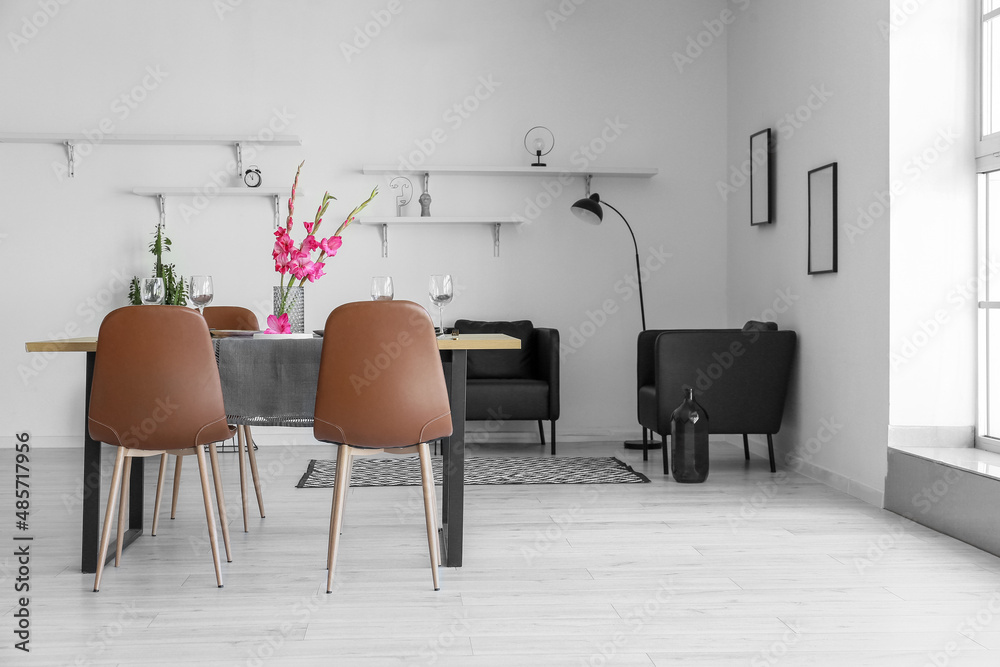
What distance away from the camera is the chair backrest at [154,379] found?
2506mm

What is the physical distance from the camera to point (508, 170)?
538cm

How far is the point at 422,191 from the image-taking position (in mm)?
5512

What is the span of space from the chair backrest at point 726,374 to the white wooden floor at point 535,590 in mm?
671

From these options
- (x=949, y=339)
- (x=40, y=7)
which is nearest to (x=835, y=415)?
(x=949, y=339)

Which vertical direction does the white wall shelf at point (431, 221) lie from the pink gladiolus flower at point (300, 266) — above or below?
above

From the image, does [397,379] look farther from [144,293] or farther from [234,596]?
[144,293]

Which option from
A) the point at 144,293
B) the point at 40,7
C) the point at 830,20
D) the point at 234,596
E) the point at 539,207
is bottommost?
the point at 234,596

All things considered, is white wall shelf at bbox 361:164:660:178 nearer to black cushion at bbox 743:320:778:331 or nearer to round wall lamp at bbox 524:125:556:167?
round wall lamp at bbox 524:125:556:167

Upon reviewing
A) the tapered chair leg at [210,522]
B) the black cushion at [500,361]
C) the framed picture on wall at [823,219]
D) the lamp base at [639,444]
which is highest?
the framed picture on wall at [823,219]

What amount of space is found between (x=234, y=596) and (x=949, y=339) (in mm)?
2938

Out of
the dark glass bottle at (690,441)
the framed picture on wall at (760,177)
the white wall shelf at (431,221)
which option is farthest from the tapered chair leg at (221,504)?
the framed picture on wall at (760,177)

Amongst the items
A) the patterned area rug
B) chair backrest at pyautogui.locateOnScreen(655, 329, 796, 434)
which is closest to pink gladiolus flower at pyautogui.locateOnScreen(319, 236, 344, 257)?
the patterned area rug

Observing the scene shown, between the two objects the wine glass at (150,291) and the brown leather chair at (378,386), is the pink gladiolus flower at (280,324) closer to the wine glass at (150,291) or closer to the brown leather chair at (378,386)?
the wine glass at (150,291)

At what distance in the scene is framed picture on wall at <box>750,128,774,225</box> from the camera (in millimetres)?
4895
